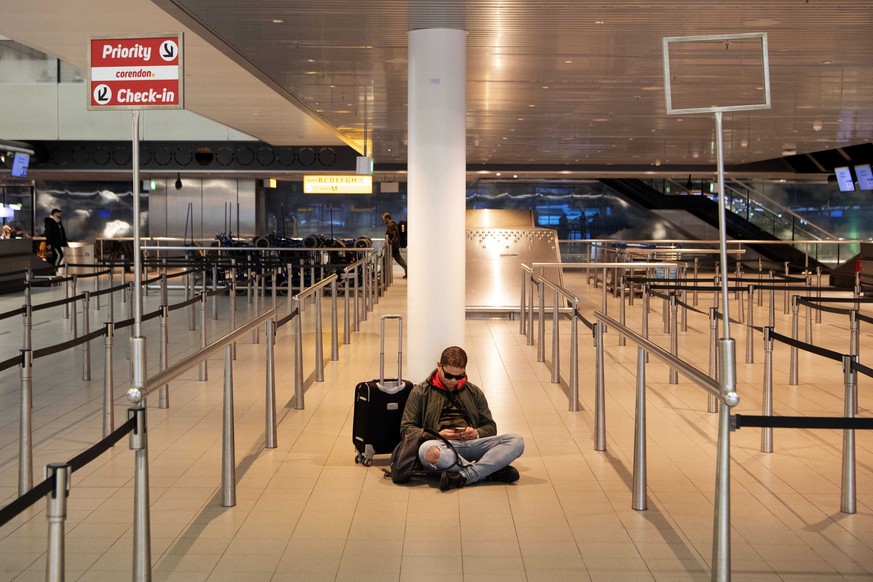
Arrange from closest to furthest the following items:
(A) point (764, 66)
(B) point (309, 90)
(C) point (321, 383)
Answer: (A) point (764, 66) < (C) point (321, 383) < (B) point (309, 90)

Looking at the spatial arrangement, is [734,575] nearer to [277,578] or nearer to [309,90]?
[277,578]

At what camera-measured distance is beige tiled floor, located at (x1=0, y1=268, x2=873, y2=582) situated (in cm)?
485

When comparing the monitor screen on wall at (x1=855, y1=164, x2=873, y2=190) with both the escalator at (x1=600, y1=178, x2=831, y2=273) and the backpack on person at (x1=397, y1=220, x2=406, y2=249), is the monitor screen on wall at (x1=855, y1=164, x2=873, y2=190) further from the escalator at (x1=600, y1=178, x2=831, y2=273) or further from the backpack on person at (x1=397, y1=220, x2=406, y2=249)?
the backpack on person at (x1=397, y1=220, x2=406, y2=249)

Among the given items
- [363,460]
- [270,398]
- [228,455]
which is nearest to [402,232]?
[270,398]

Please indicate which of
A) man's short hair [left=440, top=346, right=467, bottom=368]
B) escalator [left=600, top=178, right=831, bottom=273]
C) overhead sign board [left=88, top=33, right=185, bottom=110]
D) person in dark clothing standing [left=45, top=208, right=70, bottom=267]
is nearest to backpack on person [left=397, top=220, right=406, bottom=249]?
person in dark clothing standing [left=45, top=208, right=70, bottom=267]

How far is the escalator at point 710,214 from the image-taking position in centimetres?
3203

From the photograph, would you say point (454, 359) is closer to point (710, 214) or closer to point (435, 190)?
point (435, 190)

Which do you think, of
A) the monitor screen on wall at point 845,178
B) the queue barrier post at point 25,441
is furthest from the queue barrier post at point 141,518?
the monitor screen on wall at point 845,178

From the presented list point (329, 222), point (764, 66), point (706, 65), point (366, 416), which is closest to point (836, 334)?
point (706, 65)

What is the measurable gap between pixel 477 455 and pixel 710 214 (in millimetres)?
31077

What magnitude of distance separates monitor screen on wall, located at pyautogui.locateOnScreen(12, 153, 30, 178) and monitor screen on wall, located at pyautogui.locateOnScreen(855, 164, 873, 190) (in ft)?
70.1

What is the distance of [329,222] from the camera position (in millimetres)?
39344

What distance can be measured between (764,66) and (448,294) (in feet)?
17.2

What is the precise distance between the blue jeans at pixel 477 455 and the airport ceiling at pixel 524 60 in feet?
9.20
